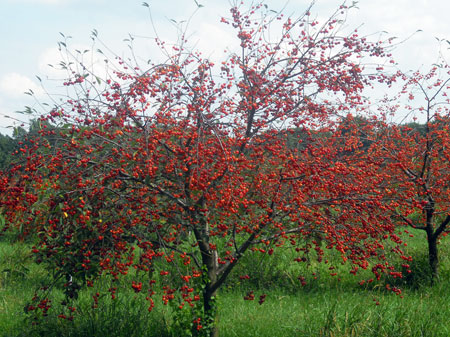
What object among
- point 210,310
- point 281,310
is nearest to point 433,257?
point 281,310

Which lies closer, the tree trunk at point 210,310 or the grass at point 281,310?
the tree trunk at point 210,310

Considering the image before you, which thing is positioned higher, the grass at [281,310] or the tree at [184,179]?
the tree at [184,179]

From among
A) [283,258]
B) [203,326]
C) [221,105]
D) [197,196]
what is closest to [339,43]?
[221,105]

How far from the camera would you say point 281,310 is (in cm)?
595

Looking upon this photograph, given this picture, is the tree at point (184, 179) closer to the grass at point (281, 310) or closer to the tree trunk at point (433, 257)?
the grass at point (281, 310)

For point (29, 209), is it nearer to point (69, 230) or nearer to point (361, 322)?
point (69, 230)

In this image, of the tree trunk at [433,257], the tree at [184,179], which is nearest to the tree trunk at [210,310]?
the tree at [184,179]

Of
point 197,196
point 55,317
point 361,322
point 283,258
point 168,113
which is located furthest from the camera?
point 283,258

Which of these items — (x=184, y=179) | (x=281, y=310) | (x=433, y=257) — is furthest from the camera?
(x=433, y=257)

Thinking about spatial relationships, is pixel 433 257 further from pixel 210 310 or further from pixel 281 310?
pixel 210 310

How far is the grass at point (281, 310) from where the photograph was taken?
4.61m

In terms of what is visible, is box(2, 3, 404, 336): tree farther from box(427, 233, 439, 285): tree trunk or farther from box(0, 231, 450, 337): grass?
box(427, 233, 439, 285): tree trunk

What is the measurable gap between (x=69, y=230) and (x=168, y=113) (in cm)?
132

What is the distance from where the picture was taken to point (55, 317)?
5262 mm
